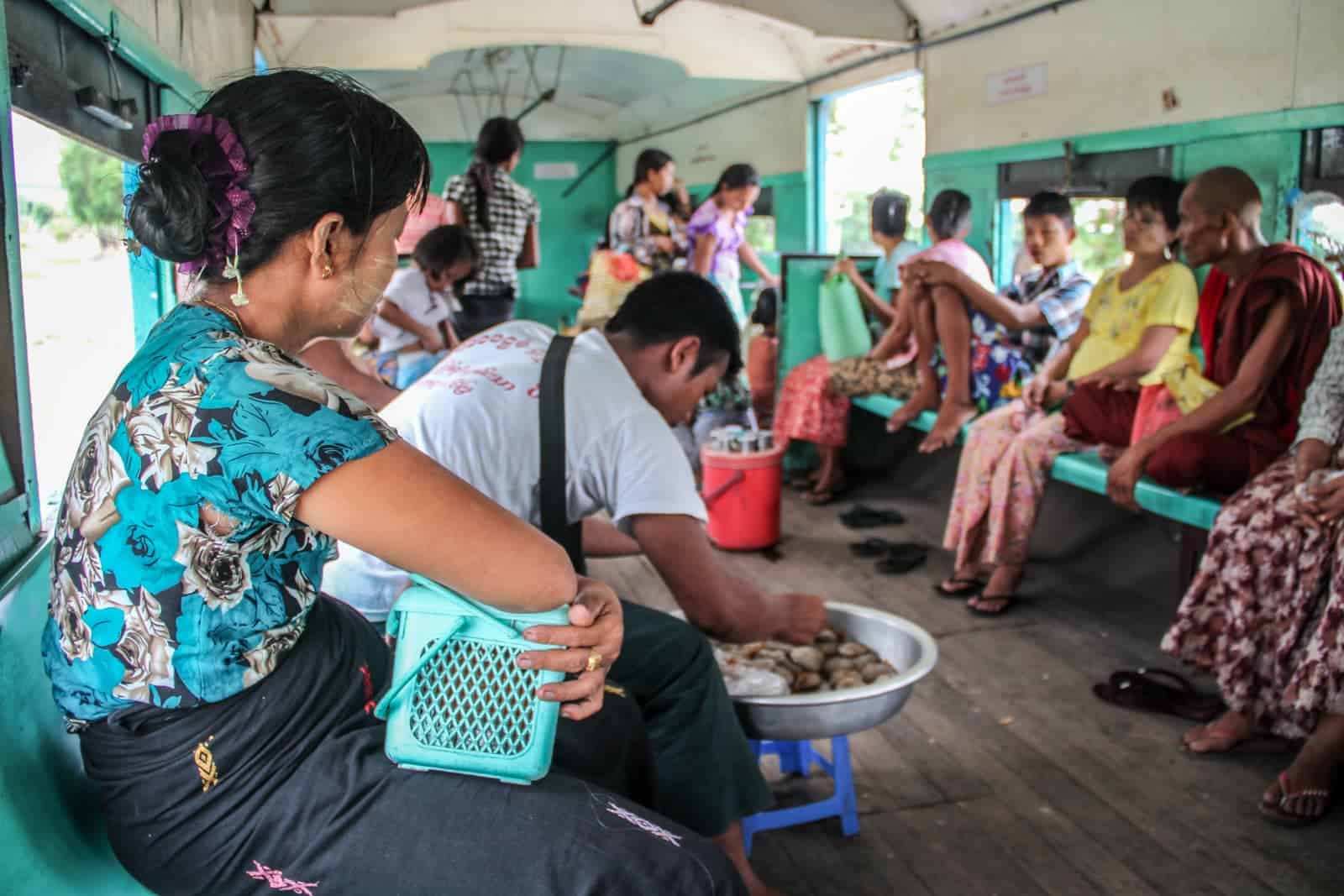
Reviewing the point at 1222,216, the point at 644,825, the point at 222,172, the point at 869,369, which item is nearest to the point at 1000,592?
the point at 1222,216

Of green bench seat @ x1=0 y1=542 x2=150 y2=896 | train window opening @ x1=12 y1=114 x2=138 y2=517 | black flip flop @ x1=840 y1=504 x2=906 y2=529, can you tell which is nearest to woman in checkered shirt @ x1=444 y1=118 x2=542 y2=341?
black flip flop @ x1=840 y1=504 x2=906 y2=529

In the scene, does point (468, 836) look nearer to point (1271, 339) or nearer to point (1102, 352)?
point (1271, 339)

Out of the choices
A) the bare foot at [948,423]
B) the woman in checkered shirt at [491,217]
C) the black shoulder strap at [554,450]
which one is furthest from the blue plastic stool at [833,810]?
the woman in checkered shirt at [491,217]

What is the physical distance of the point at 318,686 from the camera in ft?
4.43

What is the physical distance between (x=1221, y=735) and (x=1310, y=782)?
0.35 meters

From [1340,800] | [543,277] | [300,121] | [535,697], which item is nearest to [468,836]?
[535,697]

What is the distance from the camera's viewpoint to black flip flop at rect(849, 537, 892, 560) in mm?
4922

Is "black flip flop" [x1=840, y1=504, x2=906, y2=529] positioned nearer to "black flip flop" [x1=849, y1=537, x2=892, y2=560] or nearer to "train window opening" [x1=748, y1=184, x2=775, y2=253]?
"black flip flop" [x1=849, y1=537, x2=892, y2=560]

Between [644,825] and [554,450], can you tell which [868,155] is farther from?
[644,825]

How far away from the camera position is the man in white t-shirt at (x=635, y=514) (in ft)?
6.68

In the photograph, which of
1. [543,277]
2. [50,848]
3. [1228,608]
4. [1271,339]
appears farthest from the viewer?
[543,277]

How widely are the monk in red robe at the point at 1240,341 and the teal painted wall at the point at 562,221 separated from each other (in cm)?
816

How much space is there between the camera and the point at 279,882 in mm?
1275

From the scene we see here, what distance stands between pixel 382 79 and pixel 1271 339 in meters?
7.22
